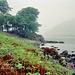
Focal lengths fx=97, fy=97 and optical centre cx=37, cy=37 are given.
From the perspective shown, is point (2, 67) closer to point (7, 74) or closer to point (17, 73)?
point (7, 74)

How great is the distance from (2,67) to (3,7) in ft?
179

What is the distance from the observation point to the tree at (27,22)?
49.7 metres

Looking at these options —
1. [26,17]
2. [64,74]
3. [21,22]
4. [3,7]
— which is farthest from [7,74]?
[3,7]

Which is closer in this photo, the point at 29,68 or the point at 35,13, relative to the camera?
the point at 29,68

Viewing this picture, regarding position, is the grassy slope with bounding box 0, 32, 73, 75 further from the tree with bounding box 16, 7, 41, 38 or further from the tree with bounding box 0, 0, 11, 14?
the tree with bounding box 0, 0, 11, 14

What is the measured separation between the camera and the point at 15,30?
5441 centimetres

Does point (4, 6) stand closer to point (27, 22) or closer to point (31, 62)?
point (27, 22)

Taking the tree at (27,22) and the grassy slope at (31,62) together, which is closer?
the grassy slope at (31,62)

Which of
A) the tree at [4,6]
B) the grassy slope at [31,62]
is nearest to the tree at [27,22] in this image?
the tree at [4,6]

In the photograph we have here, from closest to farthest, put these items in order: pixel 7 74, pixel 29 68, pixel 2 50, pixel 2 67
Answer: pixel 7 74 < pixel 2 67 < pixel 29 68 < pixel 2 50

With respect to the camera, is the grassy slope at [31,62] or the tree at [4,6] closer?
the grassy slope at [31,62]

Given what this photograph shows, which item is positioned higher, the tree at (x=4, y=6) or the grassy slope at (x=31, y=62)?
the tree at (x=4, y=6)

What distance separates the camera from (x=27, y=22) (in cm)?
5212

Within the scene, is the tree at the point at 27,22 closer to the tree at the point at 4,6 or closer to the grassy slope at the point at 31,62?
the tree at the point at 4,6
